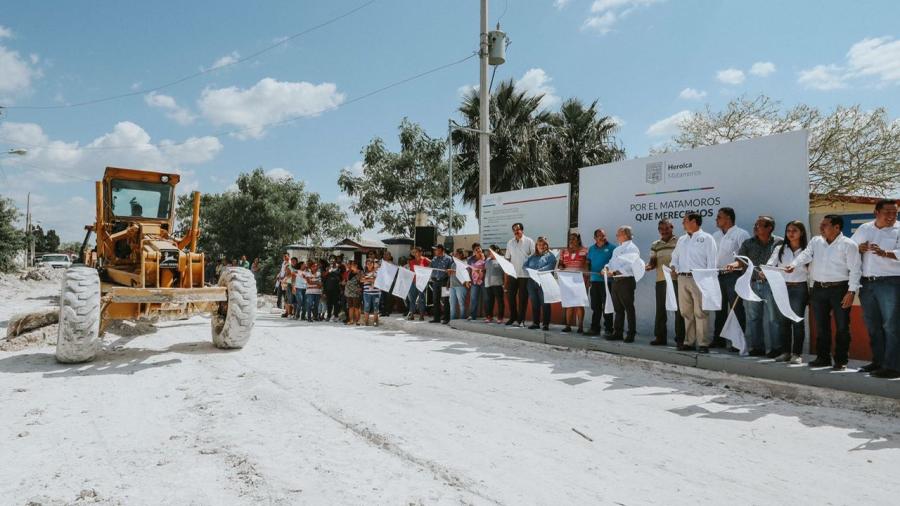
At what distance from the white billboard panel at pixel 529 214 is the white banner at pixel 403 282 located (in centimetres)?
192

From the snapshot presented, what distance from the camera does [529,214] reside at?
36.9 feet

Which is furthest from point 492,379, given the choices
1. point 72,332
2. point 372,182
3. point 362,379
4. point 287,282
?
point 372,182

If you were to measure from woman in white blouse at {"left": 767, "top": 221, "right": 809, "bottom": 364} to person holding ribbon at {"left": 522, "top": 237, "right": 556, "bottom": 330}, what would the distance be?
3.65 m

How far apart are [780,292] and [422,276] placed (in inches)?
279

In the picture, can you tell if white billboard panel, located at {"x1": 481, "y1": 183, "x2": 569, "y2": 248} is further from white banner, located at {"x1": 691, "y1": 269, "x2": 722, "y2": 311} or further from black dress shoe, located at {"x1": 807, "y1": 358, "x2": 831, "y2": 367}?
black dress shoe, located at {"x1": 807, "y1": 358, "x2": 831, "y2": 367}

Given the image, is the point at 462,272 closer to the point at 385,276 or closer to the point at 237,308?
the point at 385,276

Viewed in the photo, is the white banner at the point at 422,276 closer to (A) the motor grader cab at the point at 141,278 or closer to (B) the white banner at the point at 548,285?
(B) the white banner at the point at 548,285

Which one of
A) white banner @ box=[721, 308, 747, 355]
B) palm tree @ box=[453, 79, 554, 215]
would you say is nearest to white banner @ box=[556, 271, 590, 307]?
white banner @ box=[721, 308, 747, 355]

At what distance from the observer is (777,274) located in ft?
20.3

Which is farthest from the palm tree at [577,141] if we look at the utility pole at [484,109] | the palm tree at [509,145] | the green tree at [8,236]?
the green tree at [8,236]

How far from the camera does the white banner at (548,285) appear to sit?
29.6 ft

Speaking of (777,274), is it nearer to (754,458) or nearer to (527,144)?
(754,458)

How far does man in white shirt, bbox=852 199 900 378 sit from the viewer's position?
17.2ft

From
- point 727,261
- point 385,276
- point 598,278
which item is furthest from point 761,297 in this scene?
point 385,276
